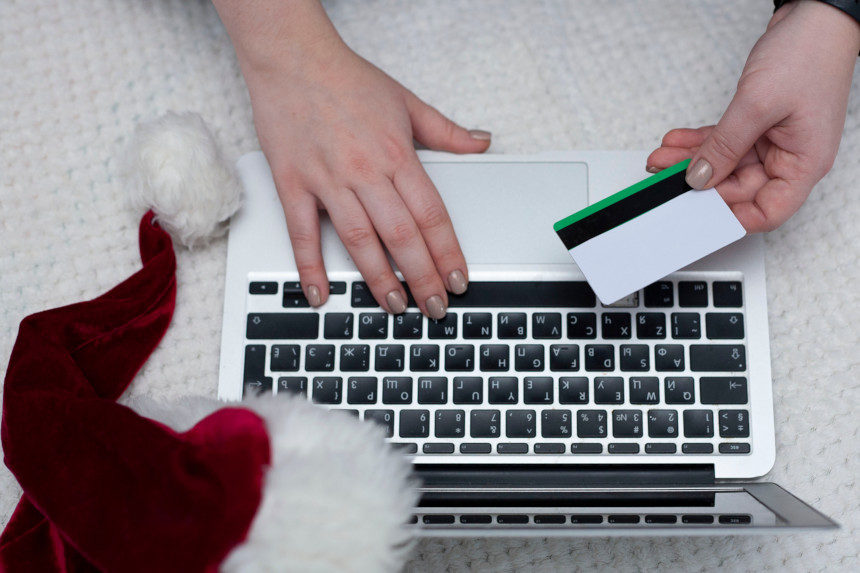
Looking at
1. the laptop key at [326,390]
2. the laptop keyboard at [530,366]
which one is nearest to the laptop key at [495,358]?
the laptop keyboard at [530,366]

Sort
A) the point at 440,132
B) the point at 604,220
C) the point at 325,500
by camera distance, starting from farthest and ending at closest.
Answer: the point at 440,132
the point at 604,220
the point at 325,500

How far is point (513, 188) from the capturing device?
506 millimetres

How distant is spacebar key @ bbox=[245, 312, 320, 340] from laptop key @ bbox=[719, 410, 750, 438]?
0.29 metres

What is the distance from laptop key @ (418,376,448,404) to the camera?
0.47 metres

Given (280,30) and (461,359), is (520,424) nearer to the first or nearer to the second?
(461,359)

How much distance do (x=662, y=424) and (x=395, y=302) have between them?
0.21m

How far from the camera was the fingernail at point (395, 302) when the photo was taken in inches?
18.9

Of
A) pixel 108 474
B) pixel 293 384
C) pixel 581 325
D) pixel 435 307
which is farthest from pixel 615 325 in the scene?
pixel 108 474

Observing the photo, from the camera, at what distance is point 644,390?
1.54 feet

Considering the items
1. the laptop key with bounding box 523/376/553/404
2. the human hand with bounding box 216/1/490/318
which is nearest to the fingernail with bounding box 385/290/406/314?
the human hand with bounding box 216/1/490/318

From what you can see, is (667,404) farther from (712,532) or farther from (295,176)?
(295,176)

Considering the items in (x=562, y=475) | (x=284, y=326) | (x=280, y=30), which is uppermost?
(x=280, y=30)

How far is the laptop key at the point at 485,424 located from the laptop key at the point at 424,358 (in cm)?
4

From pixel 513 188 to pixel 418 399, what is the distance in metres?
0.17
